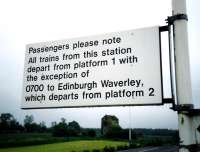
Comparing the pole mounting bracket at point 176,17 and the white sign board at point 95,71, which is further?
the white sign board at point 95,71

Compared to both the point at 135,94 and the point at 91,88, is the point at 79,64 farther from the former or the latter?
the point at 135,94

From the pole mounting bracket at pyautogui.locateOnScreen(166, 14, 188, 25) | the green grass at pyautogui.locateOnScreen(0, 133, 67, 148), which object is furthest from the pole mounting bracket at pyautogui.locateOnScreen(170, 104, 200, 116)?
the green grass at pyautogui.locateOnScreen(0, 133, 67, 148)

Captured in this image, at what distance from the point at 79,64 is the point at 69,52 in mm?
210

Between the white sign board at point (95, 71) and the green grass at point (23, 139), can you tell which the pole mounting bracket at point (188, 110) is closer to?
the white sign board at point (95, 71)

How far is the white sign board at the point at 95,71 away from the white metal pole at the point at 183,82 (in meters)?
0.23

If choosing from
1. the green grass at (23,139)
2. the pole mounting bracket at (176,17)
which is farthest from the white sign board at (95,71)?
the green grass at (23,139)

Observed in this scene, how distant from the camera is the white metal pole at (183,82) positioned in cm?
249

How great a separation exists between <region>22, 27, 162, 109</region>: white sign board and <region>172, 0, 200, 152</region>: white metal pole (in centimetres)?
23

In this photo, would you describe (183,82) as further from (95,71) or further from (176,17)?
(95,71)

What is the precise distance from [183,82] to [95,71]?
97 centimetres

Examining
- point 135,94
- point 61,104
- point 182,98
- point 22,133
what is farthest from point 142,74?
point 22,133

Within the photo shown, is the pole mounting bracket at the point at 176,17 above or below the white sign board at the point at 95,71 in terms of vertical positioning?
above

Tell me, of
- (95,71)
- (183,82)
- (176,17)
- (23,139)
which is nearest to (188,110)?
(183,82)

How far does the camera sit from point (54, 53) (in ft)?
11.1
